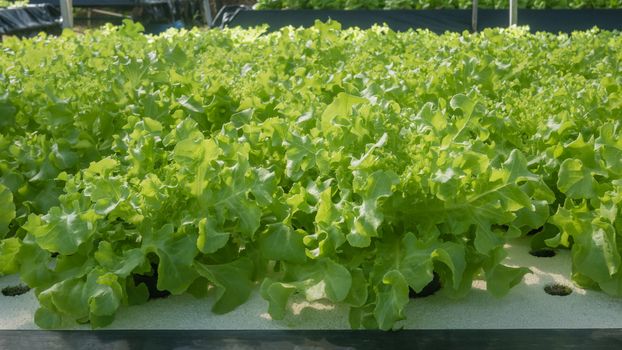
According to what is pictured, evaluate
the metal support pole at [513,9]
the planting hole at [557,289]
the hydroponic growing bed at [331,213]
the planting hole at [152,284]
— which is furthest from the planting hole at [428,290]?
the metal support pole at [513,9]

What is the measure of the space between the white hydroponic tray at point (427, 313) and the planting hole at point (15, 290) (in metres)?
0.07

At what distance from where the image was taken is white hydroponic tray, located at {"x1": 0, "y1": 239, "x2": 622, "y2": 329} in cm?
222

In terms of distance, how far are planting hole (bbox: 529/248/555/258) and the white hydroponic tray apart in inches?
9.8

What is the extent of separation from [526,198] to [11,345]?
1.45 metres

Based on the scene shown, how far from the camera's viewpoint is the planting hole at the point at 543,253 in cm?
272

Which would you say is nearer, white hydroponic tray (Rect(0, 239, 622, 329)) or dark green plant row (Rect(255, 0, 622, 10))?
white hydroponic tray (Rect(0, 239, 622, 329))

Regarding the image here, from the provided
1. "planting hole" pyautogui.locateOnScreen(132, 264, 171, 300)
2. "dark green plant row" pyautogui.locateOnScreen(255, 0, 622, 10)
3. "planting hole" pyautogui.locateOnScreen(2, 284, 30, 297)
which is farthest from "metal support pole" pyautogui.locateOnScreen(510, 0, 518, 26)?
"planting hole" pyautogui.locateOnScreen(2, 284, 30, 297)

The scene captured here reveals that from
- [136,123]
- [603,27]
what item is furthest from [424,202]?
[603,27]

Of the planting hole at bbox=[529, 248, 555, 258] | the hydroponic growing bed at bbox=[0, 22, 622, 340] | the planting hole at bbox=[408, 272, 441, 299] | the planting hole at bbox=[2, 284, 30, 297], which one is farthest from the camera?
the planting hole at bbox=[529, 248, 555, 258]

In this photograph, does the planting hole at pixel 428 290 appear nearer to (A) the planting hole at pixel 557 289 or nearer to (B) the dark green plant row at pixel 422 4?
(A) the planting hole at pixel 557 289

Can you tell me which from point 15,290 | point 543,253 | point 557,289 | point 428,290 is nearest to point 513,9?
point 543,253

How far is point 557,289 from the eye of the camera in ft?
7.95

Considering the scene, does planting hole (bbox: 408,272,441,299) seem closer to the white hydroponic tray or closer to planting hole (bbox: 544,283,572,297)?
the white hydroponic tray

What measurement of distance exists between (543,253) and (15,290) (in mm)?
1765
